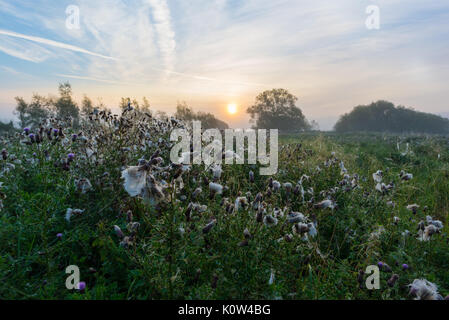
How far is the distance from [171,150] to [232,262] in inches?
98.6

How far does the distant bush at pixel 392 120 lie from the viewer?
4253cm

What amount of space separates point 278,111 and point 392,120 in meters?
19.4

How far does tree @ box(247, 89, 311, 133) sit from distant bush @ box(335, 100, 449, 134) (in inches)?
399

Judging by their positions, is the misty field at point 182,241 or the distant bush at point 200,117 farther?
the distant bush at point 200,117

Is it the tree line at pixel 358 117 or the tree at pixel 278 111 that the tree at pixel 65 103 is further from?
the tree at pixel 278 111

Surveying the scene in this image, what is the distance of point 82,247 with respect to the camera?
231 centimetres

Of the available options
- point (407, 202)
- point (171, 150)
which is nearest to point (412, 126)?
point (407, 202)

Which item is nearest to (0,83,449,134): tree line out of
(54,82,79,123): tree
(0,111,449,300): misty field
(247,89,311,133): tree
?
(247,89,311,133): tree

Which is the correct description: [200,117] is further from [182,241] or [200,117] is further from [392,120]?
[182,241]

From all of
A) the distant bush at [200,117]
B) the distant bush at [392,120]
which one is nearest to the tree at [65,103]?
the distant bush at [200,117]

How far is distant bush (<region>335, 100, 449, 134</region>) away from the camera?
42.5 metres

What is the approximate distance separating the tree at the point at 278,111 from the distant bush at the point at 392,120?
10.1 metres

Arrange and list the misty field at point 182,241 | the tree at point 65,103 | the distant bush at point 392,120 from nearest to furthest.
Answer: the misty field at point 182,241, the tree at point 65,103, the distant bush at point 392,120

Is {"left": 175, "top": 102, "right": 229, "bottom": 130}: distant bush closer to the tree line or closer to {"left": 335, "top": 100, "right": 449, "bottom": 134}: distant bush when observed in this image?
the tree line
